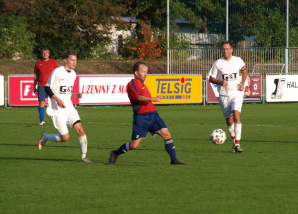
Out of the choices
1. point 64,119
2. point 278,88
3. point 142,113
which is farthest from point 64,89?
point 278,88

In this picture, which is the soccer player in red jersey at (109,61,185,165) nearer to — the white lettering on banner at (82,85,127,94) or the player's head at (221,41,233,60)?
the player's head at (221,41,233,60)

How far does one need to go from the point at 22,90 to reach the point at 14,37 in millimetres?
16232

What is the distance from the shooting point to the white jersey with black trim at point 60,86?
879 centimetres

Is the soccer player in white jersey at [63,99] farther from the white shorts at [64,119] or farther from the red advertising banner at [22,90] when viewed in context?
the red advertising banner at [22,90]

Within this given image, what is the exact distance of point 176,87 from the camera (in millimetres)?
23922

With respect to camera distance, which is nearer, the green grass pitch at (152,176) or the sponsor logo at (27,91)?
the green grass pitch at (152,176)

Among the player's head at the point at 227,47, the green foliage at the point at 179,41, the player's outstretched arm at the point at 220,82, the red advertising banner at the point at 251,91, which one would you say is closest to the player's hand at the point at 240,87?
the player's outstretched arm at the point at 220,82

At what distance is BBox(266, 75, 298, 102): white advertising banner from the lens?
24.7m

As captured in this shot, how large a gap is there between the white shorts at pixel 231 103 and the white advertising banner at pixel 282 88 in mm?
14967

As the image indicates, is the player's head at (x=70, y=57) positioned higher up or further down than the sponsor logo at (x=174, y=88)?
higher up

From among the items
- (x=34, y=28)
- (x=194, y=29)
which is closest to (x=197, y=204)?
(x=194, y=29)

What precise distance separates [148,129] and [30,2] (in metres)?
34.4

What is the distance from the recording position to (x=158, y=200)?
5.78 metres

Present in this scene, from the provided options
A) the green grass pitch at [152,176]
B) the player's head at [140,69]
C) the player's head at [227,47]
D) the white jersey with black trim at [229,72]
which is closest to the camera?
the green grass pitch at [152,176]
